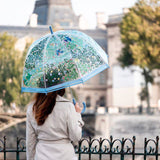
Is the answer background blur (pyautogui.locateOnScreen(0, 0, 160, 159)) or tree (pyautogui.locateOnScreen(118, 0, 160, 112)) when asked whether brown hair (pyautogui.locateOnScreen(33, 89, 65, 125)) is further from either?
tree (pyautogui.locateOnScreen(118, 0, 160, 112))

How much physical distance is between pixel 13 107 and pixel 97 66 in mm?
30635

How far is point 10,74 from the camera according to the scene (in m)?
36.8

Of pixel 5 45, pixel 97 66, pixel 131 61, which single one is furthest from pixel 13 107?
pixel 97 66

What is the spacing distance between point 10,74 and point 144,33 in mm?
10426

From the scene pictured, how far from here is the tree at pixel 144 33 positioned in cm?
3384

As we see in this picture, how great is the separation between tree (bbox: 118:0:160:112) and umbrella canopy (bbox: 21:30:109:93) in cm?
2852

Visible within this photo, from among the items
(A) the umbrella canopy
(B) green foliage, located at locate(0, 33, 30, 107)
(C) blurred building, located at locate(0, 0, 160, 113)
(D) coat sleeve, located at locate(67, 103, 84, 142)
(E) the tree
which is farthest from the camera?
(C) blurred building, located at locate(0, 0, 160, 113)

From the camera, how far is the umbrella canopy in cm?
482

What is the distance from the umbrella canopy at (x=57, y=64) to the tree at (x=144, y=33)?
1123 inches

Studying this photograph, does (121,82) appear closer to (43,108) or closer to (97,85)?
(97,85)

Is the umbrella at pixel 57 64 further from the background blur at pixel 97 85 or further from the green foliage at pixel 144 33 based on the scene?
the green foliage at pixel 144 33

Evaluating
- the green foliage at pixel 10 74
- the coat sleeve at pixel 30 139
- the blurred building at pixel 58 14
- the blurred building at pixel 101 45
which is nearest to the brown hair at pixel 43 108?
the coat sleeve at pixel 30 139

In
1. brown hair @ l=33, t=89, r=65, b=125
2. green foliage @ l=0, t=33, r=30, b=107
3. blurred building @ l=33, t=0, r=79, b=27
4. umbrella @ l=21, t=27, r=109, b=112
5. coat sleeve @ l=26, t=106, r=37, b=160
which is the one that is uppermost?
blurred building @ l=33, t=0, r=79, b=27

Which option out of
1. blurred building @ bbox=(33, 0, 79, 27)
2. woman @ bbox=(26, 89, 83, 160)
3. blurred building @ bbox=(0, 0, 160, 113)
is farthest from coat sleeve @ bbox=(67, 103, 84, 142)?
blurred building @ bbox=(33, 0, 79, 27)
